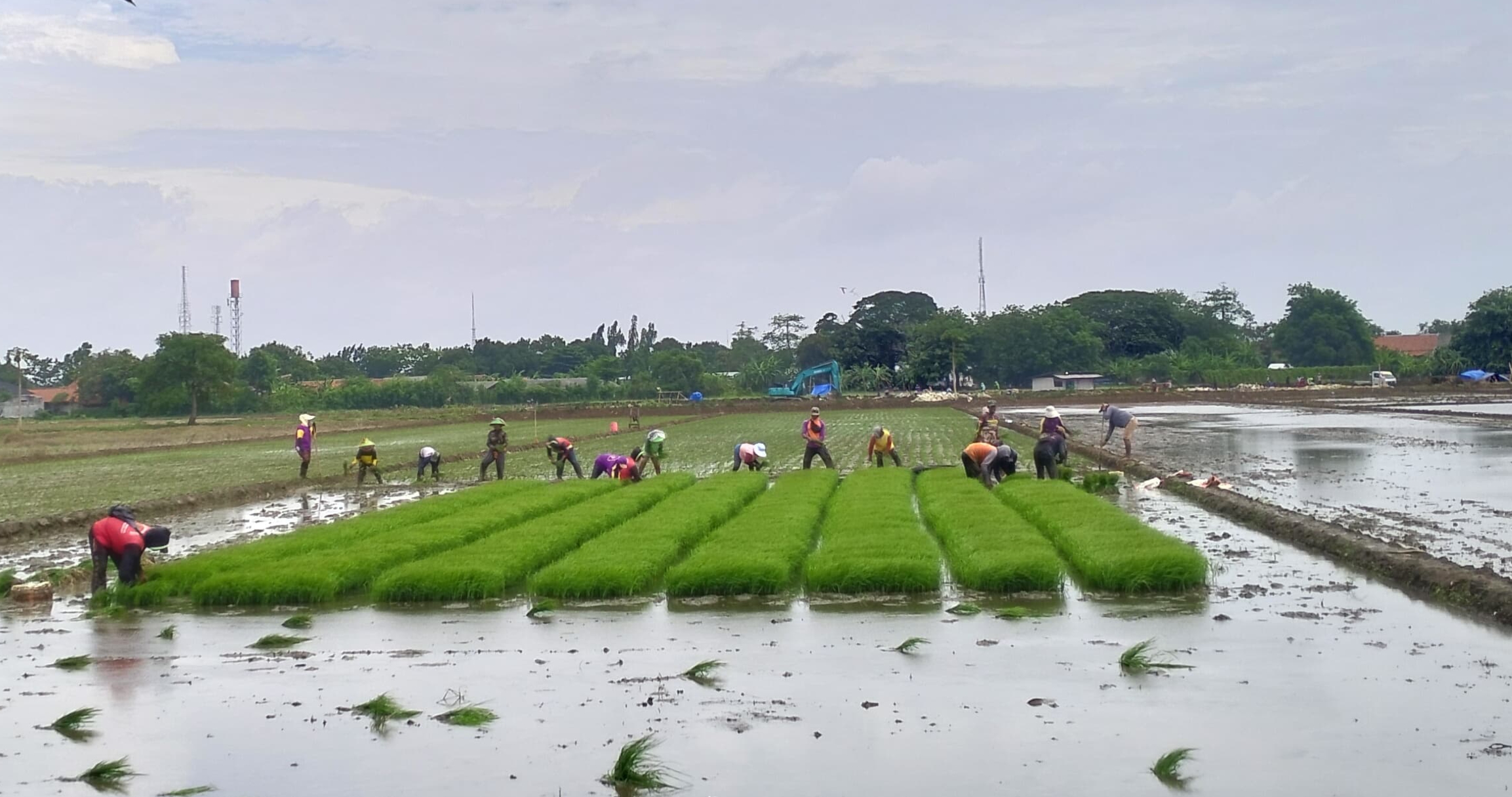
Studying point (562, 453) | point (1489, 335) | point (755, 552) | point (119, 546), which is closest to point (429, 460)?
point (562, 453)

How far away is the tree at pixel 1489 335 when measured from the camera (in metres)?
92.9

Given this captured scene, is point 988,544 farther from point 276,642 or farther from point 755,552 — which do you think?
point 276,642

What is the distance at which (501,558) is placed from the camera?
47.4 ft

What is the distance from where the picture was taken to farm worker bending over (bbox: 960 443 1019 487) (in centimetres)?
2244

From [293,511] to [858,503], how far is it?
9.79 meters

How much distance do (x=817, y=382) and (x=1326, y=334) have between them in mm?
46108

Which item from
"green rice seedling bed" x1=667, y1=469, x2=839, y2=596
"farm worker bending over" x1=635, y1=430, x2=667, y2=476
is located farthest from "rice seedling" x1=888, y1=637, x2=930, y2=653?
"farm worker bending over" x1=635, y1=430, x2=667, y2=476

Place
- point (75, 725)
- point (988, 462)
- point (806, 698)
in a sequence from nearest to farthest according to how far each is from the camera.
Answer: point (75, 725), point (806, 698), point (988, 462)

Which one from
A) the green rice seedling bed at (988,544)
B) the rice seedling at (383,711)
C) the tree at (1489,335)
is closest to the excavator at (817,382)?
the tree at (1489,335)

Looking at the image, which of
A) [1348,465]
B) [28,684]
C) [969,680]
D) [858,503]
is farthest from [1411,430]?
[28,684]

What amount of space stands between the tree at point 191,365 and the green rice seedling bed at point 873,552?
62235 millimetres

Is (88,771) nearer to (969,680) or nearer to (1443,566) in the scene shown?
(969,680)

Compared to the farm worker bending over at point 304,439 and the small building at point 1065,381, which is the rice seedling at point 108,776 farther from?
the small building at point 1065,381

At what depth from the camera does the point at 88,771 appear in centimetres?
752
